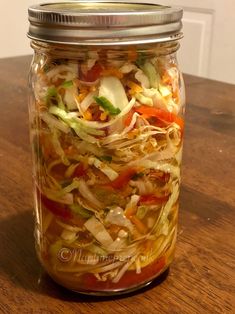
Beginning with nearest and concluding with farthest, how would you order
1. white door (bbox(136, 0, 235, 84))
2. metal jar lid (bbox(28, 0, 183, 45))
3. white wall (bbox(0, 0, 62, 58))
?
1. metal jar lid (bbox(28, 0, 183, 45))
2. white door (bbox(136, 0, 235, 84))
3. white wall (bbox(0, 0, 62, 58))

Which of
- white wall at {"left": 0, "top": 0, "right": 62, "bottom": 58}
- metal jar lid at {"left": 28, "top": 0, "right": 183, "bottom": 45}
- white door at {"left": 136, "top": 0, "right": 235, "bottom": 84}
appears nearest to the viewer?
metal jar lid at {"left": 28, "top": 0, "right": 183, "bottom": 45}

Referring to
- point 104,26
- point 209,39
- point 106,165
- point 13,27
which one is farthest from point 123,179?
point 13,27

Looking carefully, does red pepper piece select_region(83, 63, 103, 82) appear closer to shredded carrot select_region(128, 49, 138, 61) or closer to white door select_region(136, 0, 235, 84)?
shredded carrot select_region(128, 49, 138, 61)

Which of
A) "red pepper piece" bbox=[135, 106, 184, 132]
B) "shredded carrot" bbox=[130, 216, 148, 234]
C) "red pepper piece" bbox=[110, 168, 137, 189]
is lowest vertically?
→ "shredded carrot" bbox=[130, 216, 148, 234]

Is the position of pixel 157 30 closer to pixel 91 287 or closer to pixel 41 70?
pixel 41 70

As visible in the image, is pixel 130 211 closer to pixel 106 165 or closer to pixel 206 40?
pixel 106 165

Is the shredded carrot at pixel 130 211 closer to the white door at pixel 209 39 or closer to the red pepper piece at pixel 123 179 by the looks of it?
the red pepper piece at pixel 123 179

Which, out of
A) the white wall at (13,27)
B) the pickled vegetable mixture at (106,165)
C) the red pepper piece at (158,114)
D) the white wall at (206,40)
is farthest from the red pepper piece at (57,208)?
the white wall at (13,27)

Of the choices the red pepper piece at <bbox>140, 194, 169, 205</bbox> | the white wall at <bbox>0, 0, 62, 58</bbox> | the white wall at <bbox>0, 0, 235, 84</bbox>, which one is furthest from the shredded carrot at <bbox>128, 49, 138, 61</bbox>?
the white wall at <bbox>0, 0, 62, 58</bbox>
